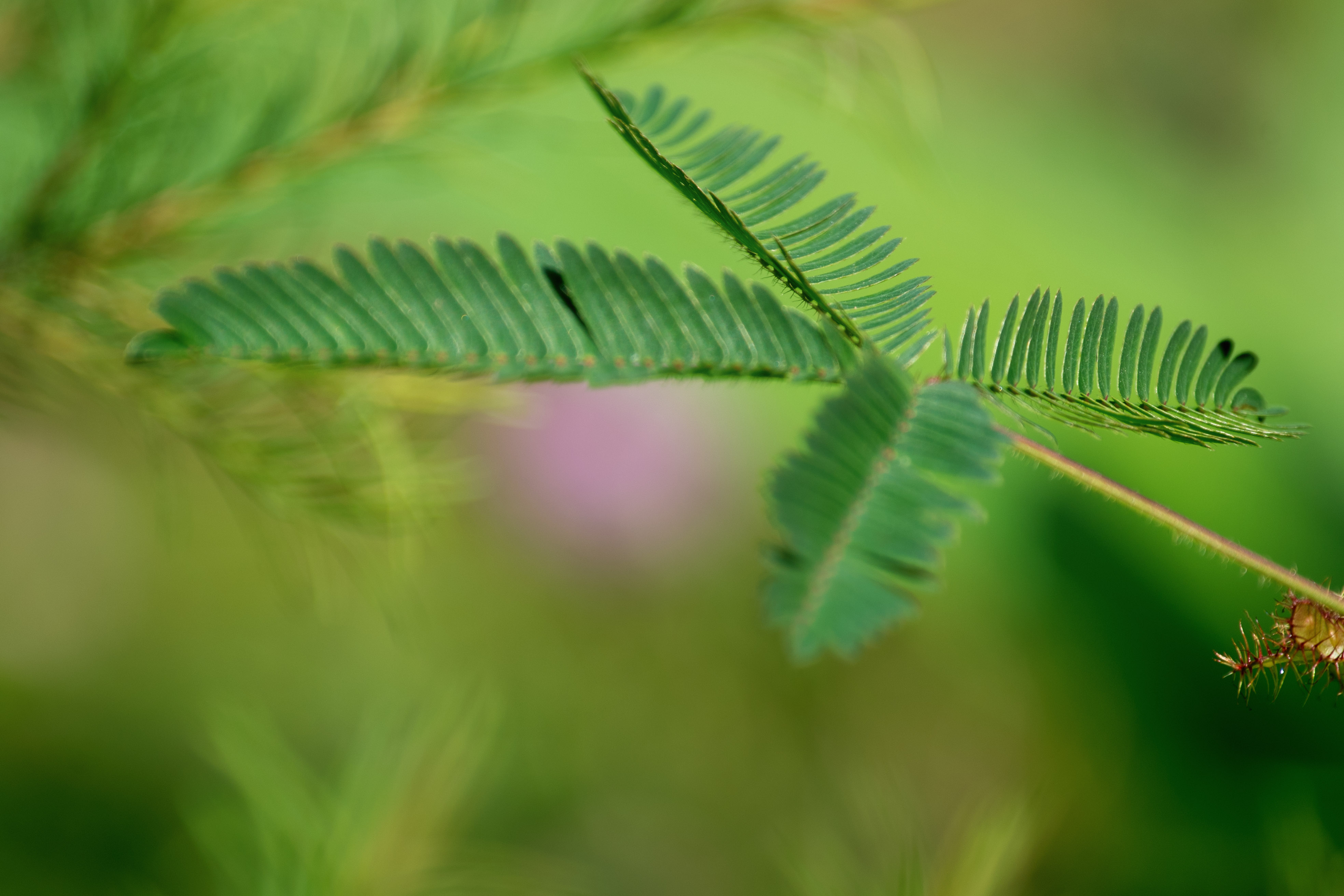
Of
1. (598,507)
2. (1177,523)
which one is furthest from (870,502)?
(598,507)

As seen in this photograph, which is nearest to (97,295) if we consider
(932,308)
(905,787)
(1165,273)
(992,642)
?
Result: (932,308)

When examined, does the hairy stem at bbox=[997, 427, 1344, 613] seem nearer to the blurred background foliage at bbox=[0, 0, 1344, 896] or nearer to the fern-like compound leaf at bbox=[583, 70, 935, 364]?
the fern-like compound leaf at bbox=[583, 70, 935, 364]

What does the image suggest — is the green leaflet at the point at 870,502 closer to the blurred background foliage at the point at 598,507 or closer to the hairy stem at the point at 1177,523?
the hairy stem at the point at 1177,523

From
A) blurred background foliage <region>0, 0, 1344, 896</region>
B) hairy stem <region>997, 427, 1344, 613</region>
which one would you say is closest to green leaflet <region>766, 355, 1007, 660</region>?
hairy stem <region>997, 427, 1344, 613</region>

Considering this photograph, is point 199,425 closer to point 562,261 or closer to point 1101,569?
point 562,261

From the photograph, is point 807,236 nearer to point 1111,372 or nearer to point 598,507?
point 1111,372

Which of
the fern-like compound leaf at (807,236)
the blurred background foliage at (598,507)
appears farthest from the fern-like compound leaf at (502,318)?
the blurred background foliage at (598,507)
